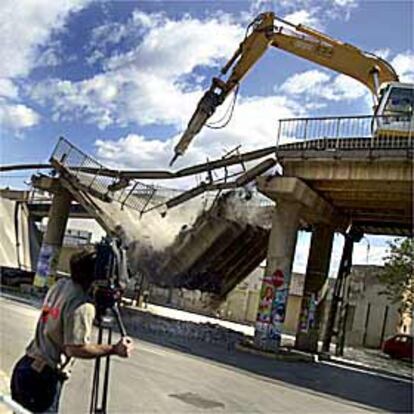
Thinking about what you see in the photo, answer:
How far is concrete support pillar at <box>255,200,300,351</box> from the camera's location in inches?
893

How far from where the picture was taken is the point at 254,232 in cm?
2827

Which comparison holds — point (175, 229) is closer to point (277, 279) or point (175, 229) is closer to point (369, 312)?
point (277, 279)

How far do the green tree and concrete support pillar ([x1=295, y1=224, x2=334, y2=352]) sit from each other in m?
8.70

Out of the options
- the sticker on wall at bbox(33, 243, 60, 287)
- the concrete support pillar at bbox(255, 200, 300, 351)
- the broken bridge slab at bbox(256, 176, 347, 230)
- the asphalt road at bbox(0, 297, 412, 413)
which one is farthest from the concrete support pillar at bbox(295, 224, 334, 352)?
the sticker on wall at bbox(33, 243, 60, 287)

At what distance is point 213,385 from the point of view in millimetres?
11953

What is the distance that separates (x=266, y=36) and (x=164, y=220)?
10497mm

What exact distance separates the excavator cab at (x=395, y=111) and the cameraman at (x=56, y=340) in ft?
62.1

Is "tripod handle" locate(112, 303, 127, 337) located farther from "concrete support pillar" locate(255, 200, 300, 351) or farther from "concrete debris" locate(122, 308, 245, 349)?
"concrete support pillar" locate(255, 200, 300, 351)

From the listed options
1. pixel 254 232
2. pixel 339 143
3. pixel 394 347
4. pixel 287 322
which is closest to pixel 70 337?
pixel 339 143

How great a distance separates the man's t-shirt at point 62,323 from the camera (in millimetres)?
3857

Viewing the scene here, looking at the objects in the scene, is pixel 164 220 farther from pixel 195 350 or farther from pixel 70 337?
pixel 70 337

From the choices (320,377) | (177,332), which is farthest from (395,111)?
(177,332)

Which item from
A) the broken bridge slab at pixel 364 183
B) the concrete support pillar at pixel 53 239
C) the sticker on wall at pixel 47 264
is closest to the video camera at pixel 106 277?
the broken bridge slab at pixel 364 183

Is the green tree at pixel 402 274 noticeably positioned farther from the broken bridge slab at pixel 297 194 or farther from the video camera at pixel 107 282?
the video camera at pixel 107 282
